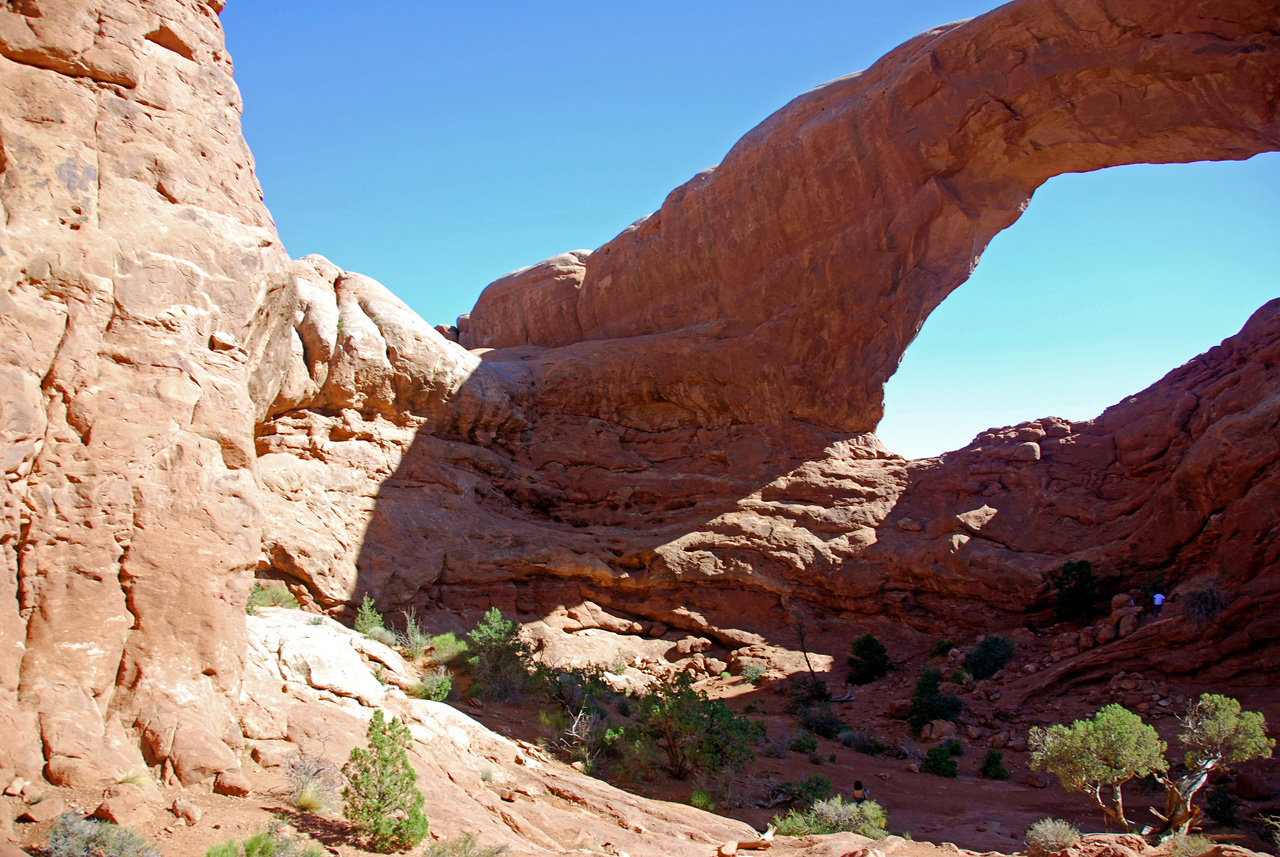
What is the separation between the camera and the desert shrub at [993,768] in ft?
42.2

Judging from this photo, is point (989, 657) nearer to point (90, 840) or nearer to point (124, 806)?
point (124, 806)

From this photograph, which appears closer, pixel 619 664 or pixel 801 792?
pixel 801 792

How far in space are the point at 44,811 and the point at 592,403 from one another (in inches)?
661

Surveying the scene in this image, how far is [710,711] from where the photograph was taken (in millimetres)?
11438

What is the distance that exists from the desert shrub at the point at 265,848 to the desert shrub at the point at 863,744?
10650mm

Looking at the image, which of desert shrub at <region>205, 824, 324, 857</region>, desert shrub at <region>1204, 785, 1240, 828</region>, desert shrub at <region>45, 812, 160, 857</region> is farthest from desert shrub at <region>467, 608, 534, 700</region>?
desert shrub at <region>1204, 785, 1240, 828</region>

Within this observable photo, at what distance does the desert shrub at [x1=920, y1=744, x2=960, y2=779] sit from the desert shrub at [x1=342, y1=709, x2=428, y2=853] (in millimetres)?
9412

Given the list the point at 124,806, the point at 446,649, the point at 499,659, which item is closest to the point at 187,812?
the point at 124,806

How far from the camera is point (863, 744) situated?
14242 millimetres

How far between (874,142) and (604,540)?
11.9 m

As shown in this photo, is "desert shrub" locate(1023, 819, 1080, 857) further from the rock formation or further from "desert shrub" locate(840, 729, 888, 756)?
the rock formation

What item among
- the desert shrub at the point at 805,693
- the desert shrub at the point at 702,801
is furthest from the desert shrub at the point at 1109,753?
the desert shrub at the point at 805,693

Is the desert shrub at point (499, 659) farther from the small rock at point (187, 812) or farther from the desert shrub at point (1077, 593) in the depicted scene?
the desert shrub at point (1077, 593)

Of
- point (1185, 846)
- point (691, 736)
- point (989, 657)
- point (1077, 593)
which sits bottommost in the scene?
point (1185, 846)
